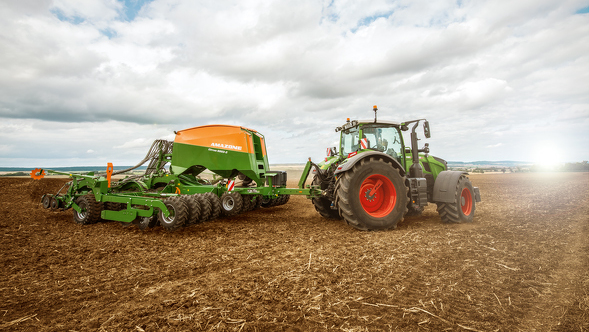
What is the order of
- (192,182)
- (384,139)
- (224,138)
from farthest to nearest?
(192,182)
(224,138)
(384,139)

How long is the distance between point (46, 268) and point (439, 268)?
4.91m

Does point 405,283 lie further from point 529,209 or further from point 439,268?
point 529,209

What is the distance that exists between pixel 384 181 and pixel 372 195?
380mm

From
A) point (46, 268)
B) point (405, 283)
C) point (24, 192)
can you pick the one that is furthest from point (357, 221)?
point (24, 192)

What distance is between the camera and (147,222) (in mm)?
5957

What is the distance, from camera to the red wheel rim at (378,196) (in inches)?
228

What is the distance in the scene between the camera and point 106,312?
2.51m

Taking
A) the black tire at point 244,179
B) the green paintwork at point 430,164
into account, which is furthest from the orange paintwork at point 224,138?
the green paintwork at point 430,164

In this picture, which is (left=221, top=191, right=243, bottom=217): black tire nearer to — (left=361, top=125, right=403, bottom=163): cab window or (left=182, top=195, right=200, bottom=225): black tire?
(left=182, top=195, right=200, bottom=225): black tire

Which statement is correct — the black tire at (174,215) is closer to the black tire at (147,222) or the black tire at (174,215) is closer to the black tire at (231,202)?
the black tire at (147,222)

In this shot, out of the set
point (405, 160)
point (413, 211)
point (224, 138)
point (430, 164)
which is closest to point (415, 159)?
point (405, 160)

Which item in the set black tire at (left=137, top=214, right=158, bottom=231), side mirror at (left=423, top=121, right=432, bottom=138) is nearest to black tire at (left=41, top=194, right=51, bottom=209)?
black tire at (left=137, top=214, right=158, bottom=231)

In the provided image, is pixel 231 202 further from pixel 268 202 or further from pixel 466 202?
pixel 466 202

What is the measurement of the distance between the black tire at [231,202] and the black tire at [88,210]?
9.12ft
